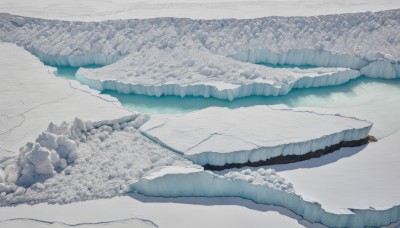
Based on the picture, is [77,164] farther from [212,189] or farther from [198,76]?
[198,76]

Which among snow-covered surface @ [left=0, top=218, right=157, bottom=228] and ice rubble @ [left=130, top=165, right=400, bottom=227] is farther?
ice rubble @ [left=130, top=165, right=400, bottom=227]

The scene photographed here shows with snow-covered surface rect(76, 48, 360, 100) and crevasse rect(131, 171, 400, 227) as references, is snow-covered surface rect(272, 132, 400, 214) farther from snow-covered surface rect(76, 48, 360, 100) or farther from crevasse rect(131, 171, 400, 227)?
snow-covered surface rect(76, 48, 360, 100)

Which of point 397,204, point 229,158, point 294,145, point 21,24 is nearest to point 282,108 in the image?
point 294,145

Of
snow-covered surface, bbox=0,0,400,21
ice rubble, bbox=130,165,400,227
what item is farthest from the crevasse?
snow-covered surface, bbox=0,0,400,21

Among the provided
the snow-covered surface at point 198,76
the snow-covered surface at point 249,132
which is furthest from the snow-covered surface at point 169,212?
the snow-covered surface at point 198,76

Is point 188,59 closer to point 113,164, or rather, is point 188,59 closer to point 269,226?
point 113,164

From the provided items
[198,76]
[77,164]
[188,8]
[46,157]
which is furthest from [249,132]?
[188,8]
